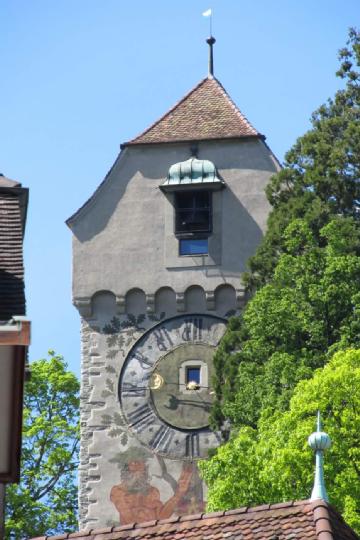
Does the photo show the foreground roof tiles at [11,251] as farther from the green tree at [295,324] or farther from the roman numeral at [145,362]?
the roman numeral at [145,362]

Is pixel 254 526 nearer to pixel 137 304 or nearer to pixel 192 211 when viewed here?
pixel 137 304

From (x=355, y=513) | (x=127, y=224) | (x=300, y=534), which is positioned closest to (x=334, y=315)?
(x=355, y=513)

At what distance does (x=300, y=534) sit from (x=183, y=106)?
34903mm

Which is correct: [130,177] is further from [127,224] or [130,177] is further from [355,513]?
[355,513]

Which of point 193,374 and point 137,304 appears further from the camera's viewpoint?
point 137,304

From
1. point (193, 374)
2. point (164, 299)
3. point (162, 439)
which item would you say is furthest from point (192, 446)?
point (164, 299)

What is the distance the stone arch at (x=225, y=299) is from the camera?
1933 inches

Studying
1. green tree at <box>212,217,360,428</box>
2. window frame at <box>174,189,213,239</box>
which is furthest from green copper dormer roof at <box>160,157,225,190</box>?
green tree at <box>212,217,360,428</box>

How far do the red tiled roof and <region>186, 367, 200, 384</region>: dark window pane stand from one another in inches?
1134

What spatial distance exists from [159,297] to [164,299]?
0.38 feet

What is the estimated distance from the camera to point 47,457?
54.8 meters

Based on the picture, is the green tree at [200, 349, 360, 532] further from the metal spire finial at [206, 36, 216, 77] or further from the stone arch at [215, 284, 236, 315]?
the metal spire finial at [206, 36, 216, 77]

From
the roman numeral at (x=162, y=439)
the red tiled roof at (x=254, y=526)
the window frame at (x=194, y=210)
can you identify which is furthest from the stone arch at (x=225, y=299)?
the red tiled roof at (x=254, y=526)

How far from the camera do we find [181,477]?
47656 mm
